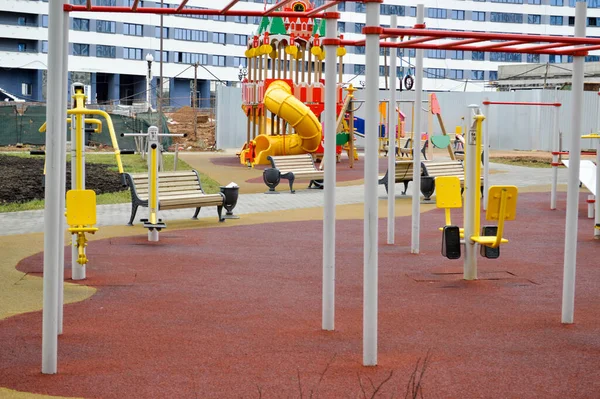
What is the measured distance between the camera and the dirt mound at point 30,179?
61.7 feet

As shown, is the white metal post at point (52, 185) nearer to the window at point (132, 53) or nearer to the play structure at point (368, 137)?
the play structure at point (368, 137)

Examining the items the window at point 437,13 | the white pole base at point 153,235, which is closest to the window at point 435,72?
the window at point 437,13

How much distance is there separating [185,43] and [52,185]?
237 ft

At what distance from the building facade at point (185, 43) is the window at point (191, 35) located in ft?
0.28

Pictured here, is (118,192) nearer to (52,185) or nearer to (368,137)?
(52,185)

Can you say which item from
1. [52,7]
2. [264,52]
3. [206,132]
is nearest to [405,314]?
[52,7]

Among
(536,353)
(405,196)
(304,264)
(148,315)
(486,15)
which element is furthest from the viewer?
(486,15)

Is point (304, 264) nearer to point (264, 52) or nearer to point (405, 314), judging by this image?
point (405, 314)

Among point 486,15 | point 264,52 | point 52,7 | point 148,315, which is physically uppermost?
point 486,15

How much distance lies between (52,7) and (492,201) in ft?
14.8

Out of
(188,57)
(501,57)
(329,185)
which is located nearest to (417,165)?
(329,185)

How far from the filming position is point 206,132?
158 feet

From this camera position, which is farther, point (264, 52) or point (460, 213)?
point (264, 52)

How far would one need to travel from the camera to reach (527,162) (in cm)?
3378
